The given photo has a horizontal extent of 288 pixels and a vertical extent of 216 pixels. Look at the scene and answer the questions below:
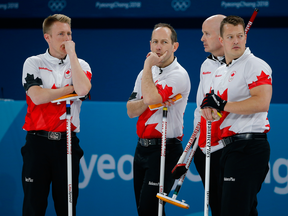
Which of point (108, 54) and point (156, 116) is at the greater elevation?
point (108, 54)

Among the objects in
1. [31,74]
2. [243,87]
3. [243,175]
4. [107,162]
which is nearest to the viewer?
[243,175]

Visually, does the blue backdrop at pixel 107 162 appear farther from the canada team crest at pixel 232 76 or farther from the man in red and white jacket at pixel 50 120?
the canada team crest at pixel 232 76

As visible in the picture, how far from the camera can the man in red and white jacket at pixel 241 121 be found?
7.33ft

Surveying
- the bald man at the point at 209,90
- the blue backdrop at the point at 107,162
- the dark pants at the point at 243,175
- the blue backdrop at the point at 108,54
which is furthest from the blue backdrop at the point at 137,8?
the dark pants at the point at 243,175

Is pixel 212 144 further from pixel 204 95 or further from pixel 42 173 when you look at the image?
pixel 42 173

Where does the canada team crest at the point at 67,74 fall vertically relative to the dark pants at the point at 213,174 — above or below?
above

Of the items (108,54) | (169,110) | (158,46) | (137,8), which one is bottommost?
(169,110)

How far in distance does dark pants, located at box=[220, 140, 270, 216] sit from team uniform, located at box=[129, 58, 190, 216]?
0.69 m

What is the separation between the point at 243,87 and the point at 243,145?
392 mm

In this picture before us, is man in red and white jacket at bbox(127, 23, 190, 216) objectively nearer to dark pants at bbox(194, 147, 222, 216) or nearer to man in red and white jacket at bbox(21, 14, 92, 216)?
dark pants at bbox(194, 147, 222, 216)

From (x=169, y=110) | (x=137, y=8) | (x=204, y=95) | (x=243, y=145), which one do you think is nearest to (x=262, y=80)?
(x=243, y=145)

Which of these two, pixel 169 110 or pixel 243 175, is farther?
pixel 169 110

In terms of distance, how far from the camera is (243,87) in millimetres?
2357

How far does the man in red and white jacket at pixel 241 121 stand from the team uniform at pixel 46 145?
4.12ft
